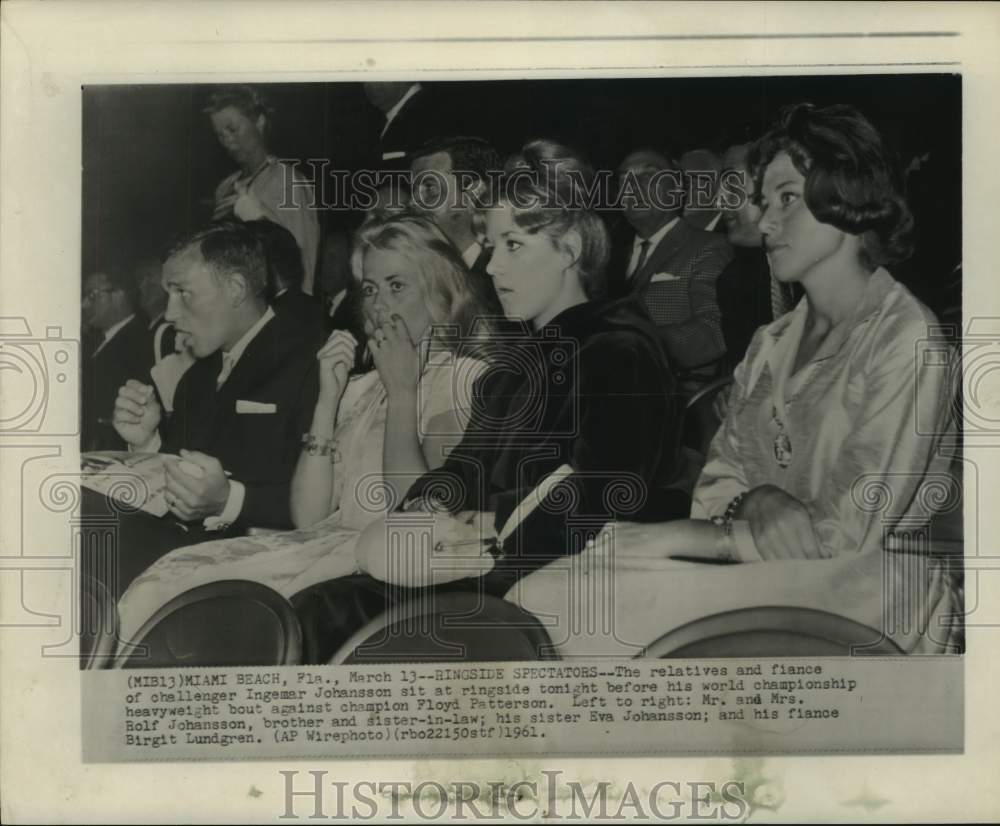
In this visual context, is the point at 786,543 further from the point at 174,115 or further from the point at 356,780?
the point at 174,115

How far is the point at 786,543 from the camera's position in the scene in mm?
4746

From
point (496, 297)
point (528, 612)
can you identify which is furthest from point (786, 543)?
point (496, 297)

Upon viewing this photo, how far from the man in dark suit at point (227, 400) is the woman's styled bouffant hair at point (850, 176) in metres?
2.13

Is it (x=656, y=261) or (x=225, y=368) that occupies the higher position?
(x=656, y=261)

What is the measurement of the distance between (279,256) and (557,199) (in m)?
1.19

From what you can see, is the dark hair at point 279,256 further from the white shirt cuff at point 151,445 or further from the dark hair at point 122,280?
the white shirt cuff at point 151,445

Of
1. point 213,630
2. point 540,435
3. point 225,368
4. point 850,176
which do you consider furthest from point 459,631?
point 850,176

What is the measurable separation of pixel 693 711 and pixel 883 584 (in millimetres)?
953

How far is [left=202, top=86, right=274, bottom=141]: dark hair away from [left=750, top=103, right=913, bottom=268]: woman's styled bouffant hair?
6.72ft

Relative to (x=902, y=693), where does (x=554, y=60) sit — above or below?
above

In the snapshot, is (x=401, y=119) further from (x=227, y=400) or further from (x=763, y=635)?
(x=763, y=635)

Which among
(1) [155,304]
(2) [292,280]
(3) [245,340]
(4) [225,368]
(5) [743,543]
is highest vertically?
(2) [292,280]

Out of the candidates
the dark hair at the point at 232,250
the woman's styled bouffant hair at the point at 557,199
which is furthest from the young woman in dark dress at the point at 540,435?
the dark hair at the point at 232,250

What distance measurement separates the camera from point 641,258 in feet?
15.7
